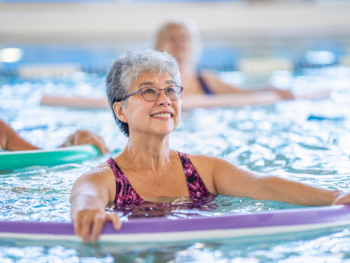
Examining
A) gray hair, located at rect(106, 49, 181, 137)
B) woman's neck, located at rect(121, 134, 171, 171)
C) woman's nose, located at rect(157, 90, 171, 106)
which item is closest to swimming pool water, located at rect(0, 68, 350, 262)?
woman's neck, located at rect(121, 134, 171, 171)

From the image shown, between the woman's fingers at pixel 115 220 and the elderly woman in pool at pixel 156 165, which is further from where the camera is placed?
the elderly woman in pool at pixel 156 165

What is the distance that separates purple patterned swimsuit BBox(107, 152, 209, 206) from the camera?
2344 mm

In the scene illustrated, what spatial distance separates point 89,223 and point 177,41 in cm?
372

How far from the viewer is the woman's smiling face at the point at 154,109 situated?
2260 millimetres

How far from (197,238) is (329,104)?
4.40 metres

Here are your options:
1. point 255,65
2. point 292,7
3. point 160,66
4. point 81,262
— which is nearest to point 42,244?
point 81,262

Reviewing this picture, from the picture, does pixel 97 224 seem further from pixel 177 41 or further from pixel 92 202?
pixel 177 41

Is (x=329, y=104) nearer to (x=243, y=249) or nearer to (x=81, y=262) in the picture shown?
(x=243, y=249)

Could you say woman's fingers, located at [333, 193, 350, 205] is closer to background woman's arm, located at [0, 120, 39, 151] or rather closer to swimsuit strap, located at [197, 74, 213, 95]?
background woman's arm, located at [0, 120, 39, 151]

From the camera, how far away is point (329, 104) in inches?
231

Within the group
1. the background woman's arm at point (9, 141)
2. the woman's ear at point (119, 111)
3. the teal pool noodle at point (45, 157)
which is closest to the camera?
the woman's ear at point (119, 111)

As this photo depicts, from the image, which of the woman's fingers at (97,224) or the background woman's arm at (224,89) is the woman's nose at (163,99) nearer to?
the woman's fingers at (97,224)

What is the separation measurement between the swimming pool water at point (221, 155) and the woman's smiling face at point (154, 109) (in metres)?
0.42

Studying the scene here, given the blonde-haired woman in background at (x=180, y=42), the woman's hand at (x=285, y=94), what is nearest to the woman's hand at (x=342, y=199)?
the blonde-haired woman in background at (x=180, y=42)
